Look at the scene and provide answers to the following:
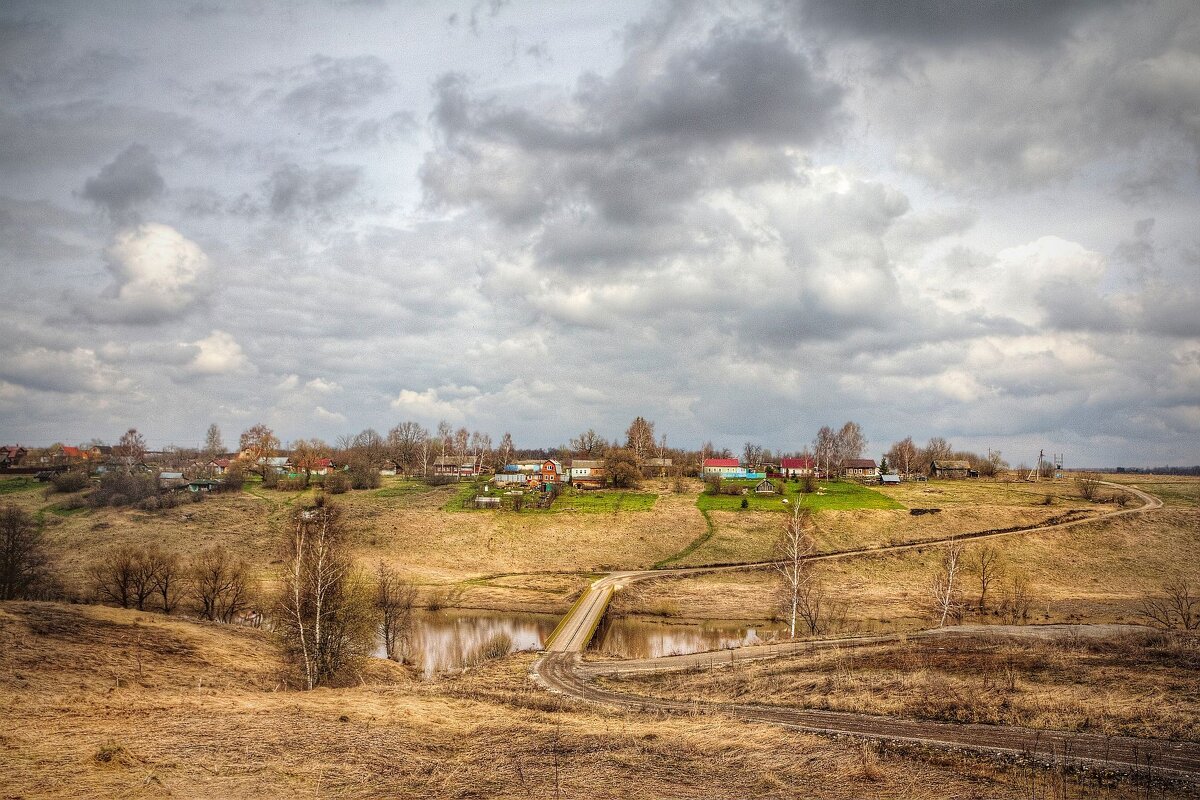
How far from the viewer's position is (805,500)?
108562 millimetres

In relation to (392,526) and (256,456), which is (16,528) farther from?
(256,456)

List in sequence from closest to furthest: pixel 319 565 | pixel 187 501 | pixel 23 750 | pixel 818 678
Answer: pixel 23 750 < pixel 818 678 < pixel 319 565 < pixel 187 501

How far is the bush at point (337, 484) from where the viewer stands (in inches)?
4835

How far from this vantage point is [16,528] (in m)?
54.8

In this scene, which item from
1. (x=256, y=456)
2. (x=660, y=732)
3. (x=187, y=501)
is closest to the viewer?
(x=660, y=732)

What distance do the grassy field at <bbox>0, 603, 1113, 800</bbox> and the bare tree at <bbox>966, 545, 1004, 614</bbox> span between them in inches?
2273

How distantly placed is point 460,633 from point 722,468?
10303cm

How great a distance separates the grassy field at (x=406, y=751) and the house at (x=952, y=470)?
161 meters

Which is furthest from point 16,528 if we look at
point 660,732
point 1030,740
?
point 1030,740

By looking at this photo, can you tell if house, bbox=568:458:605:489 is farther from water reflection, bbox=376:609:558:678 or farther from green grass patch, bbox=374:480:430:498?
water reflection, bbox=376:609:558:678

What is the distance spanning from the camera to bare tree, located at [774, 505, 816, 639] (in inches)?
2317

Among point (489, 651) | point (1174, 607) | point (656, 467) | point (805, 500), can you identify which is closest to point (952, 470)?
point (656, 467)

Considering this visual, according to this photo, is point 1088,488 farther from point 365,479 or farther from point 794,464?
point 365,479

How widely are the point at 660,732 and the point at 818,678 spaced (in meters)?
13.0
